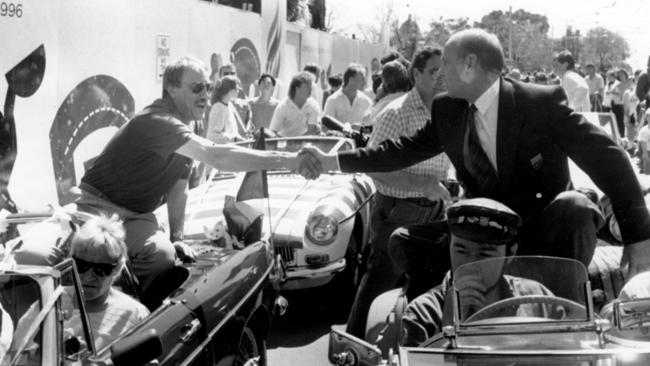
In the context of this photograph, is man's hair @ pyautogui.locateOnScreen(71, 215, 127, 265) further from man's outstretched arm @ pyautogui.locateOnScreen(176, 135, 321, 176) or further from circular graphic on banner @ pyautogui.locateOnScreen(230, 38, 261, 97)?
circular graphic on banner @ pyautogui.locateOnScreen(230, 38, 261, 97)

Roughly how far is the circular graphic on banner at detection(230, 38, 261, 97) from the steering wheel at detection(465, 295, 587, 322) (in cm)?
1115

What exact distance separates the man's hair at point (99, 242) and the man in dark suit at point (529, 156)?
52.4 inches

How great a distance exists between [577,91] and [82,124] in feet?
24.7

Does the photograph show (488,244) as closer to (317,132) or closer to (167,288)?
(167,288)

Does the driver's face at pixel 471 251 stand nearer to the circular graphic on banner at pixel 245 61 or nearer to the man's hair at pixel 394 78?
the man's hair at pixel 394 78

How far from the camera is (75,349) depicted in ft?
10.5

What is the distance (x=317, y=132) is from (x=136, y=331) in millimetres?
7055

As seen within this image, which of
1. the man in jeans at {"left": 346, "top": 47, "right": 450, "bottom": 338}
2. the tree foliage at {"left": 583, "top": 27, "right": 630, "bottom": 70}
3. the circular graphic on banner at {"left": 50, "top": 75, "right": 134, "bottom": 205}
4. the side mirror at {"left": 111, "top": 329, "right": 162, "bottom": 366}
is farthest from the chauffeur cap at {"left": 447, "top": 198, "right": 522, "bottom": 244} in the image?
the tree foliage at {"left": 583, "top": 27, "right": 630, "bottom": 70}

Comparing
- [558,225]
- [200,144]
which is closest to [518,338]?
[558,225]

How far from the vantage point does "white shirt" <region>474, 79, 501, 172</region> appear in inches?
165

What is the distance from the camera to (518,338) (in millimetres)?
2852

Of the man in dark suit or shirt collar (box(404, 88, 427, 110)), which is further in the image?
shirt collar (box(404, 88, 427, 110))

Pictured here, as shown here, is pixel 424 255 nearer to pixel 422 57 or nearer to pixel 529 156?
pixel 529 156

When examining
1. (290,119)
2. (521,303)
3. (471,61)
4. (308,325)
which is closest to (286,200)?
(308,325)
